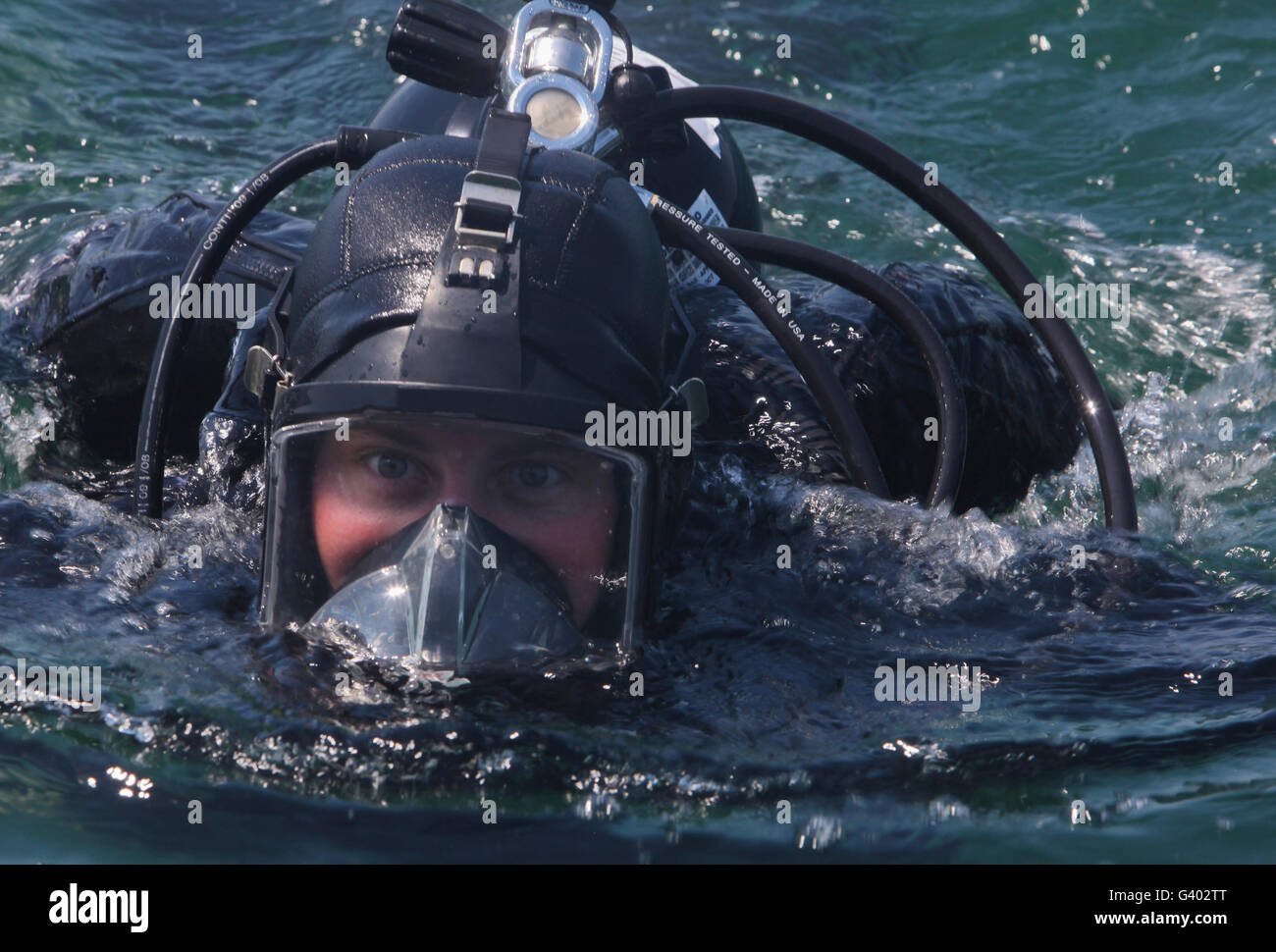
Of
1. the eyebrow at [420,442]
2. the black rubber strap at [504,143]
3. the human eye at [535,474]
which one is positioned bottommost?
the human eye at [535,474]

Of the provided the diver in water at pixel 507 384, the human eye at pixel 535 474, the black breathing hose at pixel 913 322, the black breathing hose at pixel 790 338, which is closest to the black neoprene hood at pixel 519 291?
the diver in water at pixel 507 384

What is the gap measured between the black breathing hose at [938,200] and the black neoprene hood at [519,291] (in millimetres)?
565

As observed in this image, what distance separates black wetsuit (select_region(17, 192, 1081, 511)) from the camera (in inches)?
120

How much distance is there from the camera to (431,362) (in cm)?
219

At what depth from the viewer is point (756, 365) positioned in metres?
3.09

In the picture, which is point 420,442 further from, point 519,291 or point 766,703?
point 766,703

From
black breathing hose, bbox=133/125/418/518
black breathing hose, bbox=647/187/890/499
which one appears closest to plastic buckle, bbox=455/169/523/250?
black breathing hose, bbox=133/125/418/518

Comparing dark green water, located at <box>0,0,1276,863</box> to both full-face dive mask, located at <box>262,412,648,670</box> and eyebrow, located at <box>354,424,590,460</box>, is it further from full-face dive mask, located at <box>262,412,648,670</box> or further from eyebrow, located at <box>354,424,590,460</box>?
eyebrow, located at <box>354,424,590,460</box>

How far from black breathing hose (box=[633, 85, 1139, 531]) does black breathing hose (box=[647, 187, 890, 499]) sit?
34 centimetres

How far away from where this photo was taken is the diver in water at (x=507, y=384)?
2.21m

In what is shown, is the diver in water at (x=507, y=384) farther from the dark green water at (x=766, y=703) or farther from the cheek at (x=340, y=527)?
the dark green water at (x=766, y=703)

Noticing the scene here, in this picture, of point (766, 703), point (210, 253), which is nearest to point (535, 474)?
point (766, 703)

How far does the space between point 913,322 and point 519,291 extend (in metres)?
0.98
